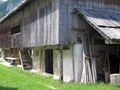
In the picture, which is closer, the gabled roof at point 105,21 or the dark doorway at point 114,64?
the gabled roof at point 105,21

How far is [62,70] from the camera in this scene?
613 inches

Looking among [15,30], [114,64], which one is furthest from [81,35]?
[15,30]

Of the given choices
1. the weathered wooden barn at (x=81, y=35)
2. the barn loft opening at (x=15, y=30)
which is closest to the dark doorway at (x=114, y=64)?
the weathered wooden barn at (x=81, y=35)

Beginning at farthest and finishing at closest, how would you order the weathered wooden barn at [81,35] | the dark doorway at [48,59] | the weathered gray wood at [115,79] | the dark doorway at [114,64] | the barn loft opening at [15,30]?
the barn loft opening at [15,30]
the dark doorway at [48,59]
the dark doorway at [114,64]
the weathered wooden barn at [81,35]
the weathered gray wood at [115,79]

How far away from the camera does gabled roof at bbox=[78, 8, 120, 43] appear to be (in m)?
11.9

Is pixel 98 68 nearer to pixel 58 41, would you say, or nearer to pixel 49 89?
pixel 58 41

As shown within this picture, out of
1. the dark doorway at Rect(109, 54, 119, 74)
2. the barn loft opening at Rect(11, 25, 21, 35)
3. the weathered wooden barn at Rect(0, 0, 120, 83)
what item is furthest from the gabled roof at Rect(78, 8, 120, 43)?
the barn loft opening at Rect(11, 25, 21, 35)

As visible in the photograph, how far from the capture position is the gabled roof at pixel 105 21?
11918 mm

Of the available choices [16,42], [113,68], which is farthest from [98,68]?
[16,42]

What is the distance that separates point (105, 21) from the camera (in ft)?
44.8

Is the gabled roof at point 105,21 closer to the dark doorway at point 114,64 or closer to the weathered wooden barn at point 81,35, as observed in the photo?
the weathered wooden barn at point 81,35

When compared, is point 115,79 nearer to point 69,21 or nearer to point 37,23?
point 69,21

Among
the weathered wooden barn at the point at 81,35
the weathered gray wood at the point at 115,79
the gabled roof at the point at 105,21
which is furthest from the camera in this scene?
the weathered wooden barn at the point at 81,35

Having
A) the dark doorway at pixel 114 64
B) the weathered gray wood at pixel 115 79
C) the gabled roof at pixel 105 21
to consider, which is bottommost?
the weathered gray wood at pixel 115 79
